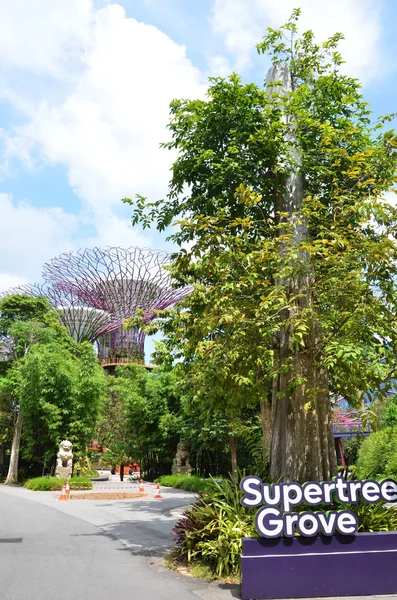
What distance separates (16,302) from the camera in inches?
1460

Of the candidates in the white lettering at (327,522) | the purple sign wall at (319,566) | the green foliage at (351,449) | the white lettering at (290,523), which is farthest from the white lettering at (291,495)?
the green foliage at (351,449)

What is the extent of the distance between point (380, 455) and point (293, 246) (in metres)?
17.1

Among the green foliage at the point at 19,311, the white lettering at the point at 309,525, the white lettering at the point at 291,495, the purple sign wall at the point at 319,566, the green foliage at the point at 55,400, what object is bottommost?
the purple sign wall at the point at 319,566

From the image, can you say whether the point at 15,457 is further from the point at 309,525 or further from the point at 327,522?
the point at 327,522

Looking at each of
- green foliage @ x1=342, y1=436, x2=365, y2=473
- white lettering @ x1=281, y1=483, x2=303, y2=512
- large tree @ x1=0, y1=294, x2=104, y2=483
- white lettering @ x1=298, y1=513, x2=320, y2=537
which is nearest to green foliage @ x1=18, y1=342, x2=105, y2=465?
large tree @ x1=0, y1=294, x2=104, y2=483

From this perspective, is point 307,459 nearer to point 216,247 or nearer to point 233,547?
point 233,547

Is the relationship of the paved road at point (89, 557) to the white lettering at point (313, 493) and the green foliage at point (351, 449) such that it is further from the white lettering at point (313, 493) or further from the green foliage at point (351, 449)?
the green foliage at point (351, 449)

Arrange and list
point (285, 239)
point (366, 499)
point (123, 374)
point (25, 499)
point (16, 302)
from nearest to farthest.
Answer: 1. point (366, 499)
2. point (285, 239)
3. point (25, 499)
4. point (16, 302)
5. point (123, 374)

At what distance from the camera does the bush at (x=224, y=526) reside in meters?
7.96

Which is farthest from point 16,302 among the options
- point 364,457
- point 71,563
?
point 71,563

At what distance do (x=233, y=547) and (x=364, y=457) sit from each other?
1830 cm

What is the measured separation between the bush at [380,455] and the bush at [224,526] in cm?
1401

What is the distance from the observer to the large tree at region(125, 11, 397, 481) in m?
8.28

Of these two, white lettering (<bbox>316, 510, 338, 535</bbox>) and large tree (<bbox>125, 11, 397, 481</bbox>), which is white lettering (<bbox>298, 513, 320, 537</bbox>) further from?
large tree (<bbox>125, 11, 397, 481</bbox>)
